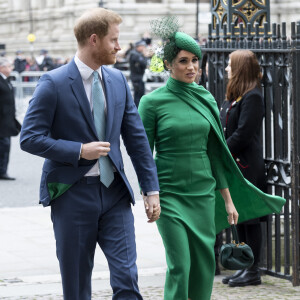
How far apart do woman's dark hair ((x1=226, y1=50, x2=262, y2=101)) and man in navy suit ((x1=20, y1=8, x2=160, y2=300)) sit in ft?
6.90

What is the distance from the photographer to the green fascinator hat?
17.5 feet

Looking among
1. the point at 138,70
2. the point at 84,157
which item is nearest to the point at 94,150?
the point at 84,157

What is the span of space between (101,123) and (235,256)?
1454mm

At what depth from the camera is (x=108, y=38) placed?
4.56 m

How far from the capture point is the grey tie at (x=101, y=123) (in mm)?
4520

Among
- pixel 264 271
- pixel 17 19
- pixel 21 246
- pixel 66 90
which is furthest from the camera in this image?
pixel 17 19

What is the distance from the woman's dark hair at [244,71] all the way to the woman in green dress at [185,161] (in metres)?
1.25

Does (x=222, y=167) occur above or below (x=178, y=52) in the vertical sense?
below

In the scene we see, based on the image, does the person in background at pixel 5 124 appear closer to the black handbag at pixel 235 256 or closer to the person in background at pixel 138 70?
the black handbag at pixel 235 256

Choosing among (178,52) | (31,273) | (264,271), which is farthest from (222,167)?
(31,273)

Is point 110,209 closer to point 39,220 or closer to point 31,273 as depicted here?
point 31,273

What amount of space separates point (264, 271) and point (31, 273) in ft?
5.83

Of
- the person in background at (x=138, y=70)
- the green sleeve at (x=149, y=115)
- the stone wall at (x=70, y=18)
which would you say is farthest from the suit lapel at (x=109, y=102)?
the stone wall at (x=70, y=18)

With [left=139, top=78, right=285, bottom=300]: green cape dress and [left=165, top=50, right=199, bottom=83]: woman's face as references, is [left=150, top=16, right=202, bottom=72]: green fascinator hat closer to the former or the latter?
[left=165, top=50, right=199, bottom=83]: woman's face
